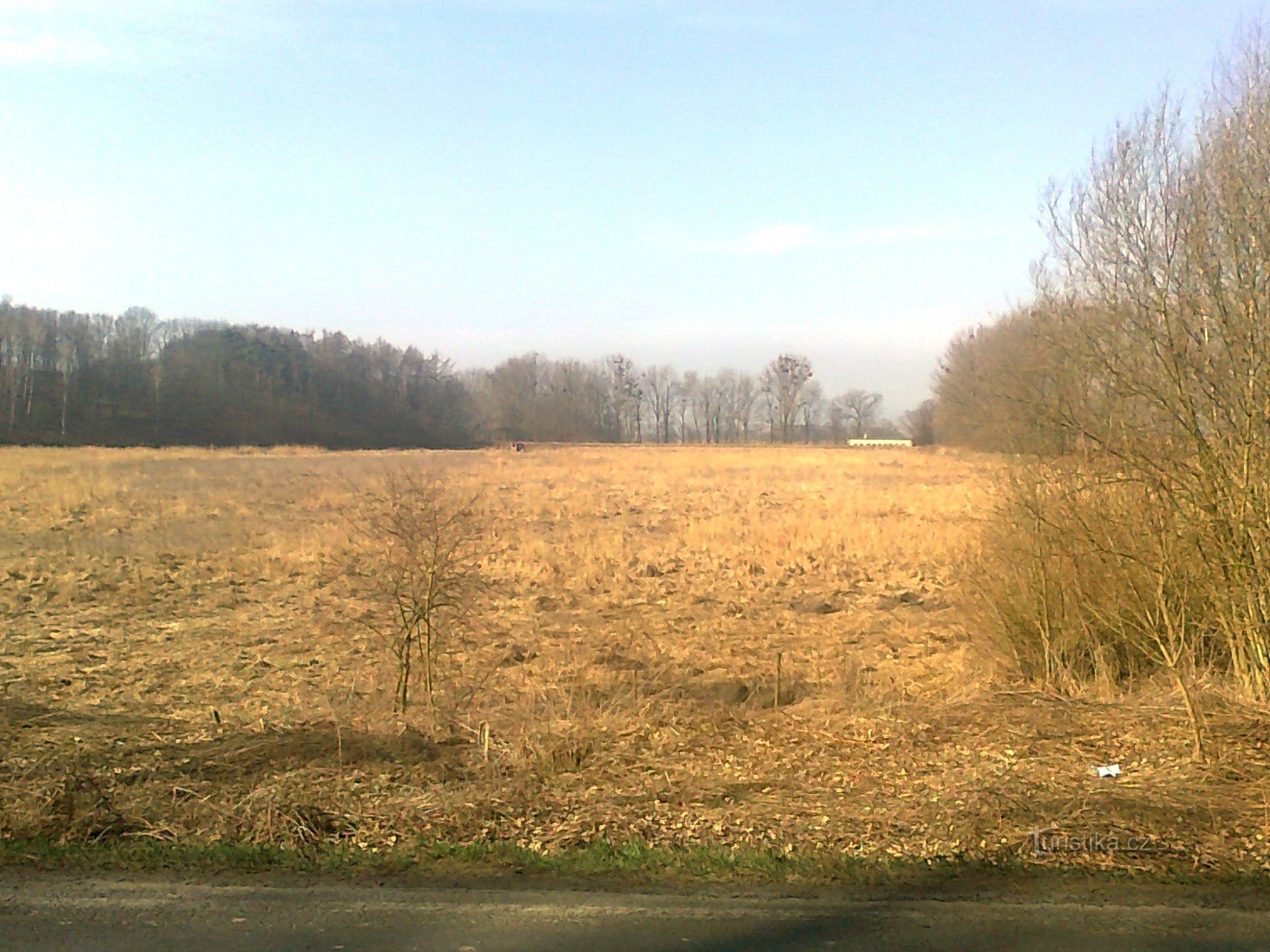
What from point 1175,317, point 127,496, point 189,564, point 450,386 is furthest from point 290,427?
point 1175,317

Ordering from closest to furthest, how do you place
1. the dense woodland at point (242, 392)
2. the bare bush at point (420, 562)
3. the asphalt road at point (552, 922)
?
the asphalt road at point (552, 922), the bare bush at point (420, 562), the dense woodland at point (242, 392)

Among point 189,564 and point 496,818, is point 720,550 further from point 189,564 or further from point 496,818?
point 496,818

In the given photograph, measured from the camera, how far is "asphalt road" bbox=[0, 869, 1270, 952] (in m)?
3.75

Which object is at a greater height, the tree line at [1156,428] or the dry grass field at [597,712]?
Answer: the tree line at [1156,428]

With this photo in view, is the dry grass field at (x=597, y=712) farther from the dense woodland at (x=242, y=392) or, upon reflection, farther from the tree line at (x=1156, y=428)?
the dense woodland at (x=242, y=392)

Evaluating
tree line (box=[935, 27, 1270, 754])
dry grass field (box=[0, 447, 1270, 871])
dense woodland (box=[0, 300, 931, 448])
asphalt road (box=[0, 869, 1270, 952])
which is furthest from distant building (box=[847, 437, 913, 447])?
asphalt road (box=[0, 869, 1270, 952])

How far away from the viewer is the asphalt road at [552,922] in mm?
3746

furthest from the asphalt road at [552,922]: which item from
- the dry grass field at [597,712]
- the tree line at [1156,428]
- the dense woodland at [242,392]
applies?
the dense woodland at [242,392]

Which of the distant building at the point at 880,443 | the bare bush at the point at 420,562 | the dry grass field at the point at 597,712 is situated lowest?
the dry grass field at the point at 597,712

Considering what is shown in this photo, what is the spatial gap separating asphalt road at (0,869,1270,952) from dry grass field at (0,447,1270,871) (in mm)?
554

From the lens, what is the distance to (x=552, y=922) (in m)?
3.93

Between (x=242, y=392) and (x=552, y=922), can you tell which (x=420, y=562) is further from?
(x=242, y=392)

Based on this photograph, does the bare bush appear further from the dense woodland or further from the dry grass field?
the dense woodland

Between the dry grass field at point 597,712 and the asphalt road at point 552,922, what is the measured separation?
55cm
